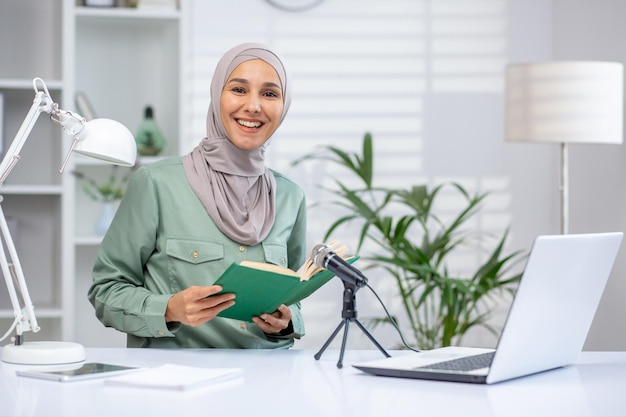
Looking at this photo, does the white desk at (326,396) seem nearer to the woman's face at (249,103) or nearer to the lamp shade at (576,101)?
the woman's face at (249,103)

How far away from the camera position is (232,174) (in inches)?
86.0

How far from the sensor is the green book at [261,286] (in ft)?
5.49

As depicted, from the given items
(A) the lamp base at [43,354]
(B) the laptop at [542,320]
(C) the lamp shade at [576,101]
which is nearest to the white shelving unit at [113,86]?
(C) the lamp shade at [576,101]

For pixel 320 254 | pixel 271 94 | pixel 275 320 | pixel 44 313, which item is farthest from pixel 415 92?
pixel 320 254

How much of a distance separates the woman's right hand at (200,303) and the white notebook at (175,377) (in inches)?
6.8

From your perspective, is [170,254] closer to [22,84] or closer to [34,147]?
[22,84]

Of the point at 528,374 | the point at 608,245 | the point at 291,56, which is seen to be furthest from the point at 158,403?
the point at 291,56

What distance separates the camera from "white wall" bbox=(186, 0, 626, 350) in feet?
13.0

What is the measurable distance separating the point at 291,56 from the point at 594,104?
1.33 metres

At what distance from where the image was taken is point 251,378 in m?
1.58

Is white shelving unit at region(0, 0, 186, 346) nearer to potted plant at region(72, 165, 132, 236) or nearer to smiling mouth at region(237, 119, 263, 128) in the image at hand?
potted plant at region(72, 165, 132, 236)

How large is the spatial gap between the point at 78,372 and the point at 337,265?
49 centimetres

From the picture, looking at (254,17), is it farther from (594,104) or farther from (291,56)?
(594,104)

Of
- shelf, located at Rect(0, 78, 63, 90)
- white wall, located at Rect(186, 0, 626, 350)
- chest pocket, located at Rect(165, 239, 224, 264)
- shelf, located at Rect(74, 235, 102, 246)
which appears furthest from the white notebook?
white wall, located at Rect(186, 0, 626, 350)
